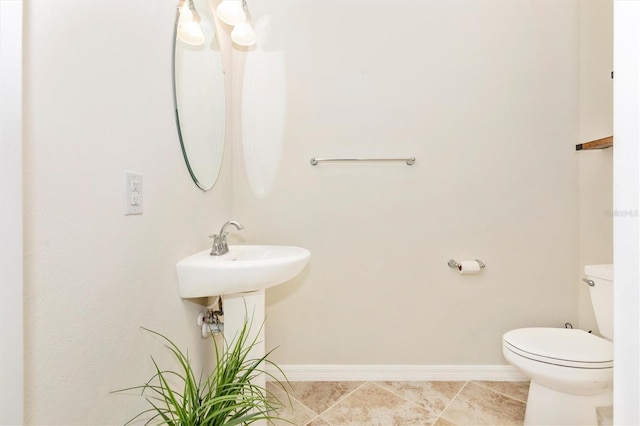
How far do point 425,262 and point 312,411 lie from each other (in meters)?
0.95

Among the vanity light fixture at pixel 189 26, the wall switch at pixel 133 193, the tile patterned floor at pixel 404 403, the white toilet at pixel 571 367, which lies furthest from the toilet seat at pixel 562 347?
the vanity light fixture at pixel 189 26

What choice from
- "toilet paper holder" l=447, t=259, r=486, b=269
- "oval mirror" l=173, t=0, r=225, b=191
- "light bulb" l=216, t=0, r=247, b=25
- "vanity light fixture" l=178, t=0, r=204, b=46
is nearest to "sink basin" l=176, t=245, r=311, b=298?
"oval mirror" l=173, t=0, r=225, b=191

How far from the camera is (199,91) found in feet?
3.68

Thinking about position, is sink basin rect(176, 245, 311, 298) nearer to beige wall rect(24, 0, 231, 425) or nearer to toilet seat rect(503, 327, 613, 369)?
beige wall rect(24, 0, 231, 425)

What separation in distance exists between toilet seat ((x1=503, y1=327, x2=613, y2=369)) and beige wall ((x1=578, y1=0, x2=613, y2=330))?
353 millimetres

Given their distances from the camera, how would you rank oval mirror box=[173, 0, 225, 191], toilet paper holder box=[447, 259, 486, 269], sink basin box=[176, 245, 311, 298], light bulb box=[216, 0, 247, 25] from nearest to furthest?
sink basin box=[176, 245, 311, 298] < oval mirror box=[173, 0, 225, 191] < light bulb box=[216, 0, 247, 25] < toilet paper holder box=[447, 259, 486, 269]

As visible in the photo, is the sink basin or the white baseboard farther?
the white baseboard

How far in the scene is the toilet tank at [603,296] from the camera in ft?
3.56

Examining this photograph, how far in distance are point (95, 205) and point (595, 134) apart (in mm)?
2149

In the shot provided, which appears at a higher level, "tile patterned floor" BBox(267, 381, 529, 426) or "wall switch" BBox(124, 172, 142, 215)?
"wall switch" BBox(124, 172, 142, 215)

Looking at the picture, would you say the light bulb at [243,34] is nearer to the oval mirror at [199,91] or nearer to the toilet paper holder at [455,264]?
the oval mirror at [199,91]

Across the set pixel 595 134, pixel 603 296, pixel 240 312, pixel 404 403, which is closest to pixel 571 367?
pixel 603 296

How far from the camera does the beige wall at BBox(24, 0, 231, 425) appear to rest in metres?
0.50

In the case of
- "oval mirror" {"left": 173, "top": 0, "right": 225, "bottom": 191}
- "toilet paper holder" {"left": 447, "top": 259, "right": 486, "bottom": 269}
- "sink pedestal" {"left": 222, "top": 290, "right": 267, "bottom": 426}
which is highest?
"oval mirror" {"left": 173, "top": 0, "right": 225, "bottom": 191}
